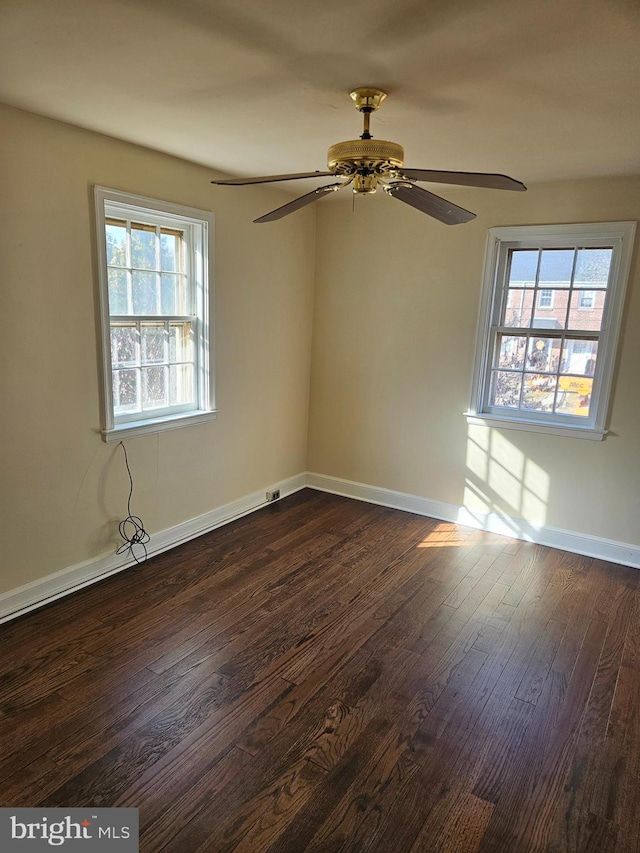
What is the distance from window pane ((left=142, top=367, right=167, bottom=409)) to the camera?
139 inches

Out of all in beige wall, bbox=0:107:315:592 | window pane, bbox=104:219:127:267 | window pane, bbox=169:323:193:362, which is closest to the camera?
beige wall, bbox=0:107:315:592

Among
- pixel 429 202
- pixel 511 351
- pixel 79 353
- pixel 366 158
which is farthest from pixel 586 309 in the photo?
pixel 79 353

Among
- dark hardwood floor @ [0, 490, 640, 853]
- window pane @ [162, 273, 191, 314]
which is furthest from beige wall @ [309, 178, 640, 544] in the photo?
window pane @ [162, 273, 191, 314]

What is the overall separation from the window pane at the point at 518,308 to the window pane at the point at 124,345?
8.61 feet

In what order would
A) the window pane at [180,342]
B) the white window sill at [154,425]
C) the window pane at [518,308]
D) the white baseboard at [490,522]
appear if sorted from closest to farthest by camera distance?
the white window sill at [154,425] < the window pane at [180,342] < the white baseboard at [490,522] < the window pane at [518,308]

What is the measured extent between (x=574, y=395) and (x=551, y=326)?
0.52 metres

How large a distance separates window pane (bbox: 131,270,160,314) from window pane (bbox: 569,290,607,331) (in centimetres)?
281

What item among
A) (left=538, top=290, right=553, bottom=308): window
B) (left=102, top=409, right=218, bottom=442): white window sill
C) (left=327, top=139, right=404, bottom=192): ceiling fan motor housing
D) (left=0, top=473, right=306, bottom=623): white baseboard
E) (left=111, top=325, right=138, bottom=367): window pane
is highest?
(left=327, top=139, right=404, bottom=192): ceiling fan motor housing

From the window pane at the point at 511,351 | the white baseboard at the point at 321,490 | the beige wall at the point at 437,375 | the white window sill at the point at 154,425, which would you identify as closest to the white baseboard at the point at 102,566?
the white baseboard at the point at 321,490

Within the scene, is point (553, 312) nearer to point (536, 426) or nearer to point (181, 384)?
point (536, 426)

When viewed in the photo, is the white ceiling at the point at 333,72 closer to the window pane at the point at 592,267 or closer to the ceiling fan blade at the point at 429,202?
the ceiling fan blade at the point at 429,202

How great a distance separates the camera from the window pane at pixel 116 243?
10.4ft

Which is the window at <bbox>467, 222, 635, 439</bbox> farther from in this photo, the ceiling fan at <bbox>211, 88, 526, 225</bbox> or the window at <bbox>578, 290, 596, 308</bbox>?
the ceiling fan at <bbox>211, 88, 526, 225</bbox>

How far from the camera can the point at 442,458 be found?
441 centimetres
